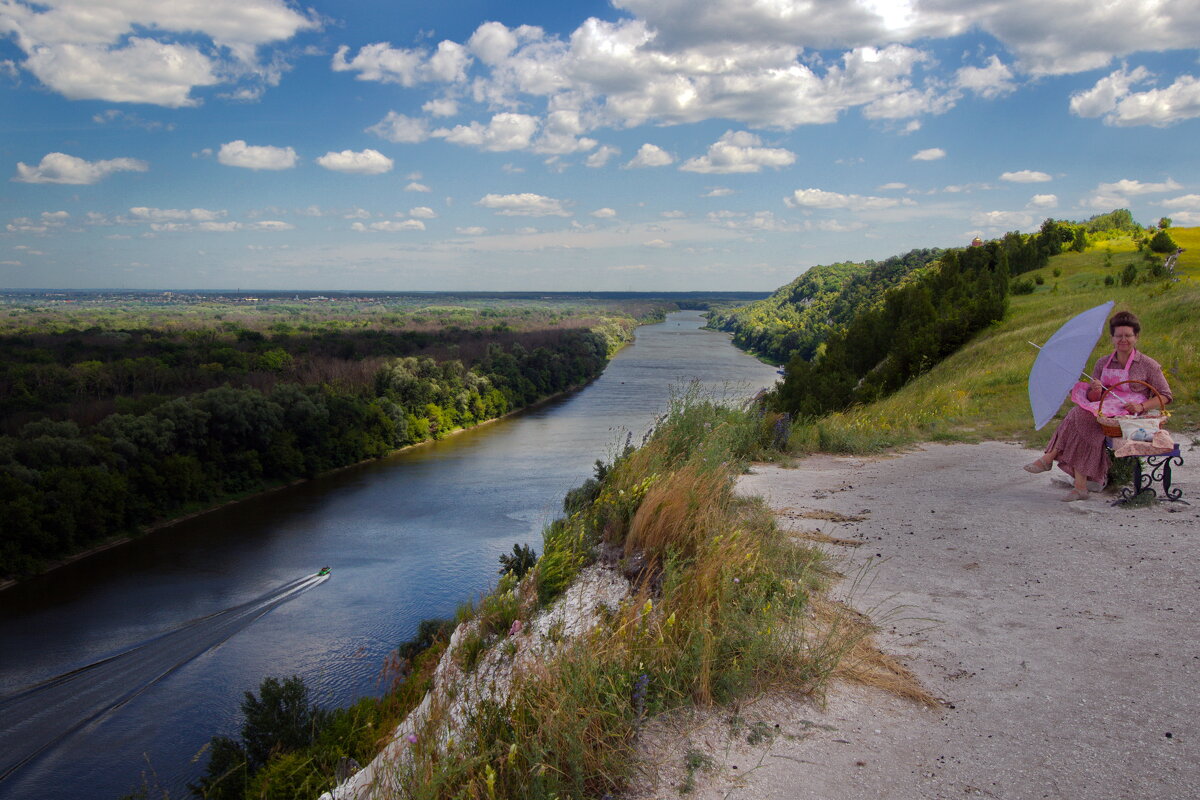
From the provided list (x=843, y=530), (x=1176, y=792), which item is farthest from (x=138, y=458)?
(x=1176, y=792)

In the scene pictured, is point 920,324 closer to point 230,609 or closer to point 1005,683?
point 1005,683

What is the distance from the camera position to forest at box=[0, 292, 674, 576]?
28.5 meters

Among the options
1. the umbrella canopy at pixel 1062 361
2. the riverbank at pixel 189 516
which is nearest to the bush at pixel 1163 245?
the umbrella canopy at pixel 1062 361

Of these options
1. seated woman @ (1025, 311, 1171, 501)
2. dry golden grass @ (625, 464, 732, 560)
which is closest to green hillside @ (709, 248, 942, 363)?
seated woman @ (1025, 311, 1171, 501)

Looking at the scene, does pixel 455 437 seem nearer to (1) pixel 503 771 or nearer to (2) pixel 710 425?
(2) pixel 710 425

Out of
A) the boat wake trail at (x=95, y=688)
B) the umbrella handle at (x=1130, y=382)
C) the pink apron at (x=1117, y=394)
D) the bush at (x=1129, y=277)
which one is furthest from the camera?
the bush at (x=1129, y=277)

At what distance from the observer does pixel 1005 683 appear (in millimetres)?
3695

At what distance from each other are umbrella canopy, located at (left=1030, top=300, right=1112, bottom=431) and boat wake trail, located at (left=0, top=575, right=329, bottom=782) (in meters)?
20.6

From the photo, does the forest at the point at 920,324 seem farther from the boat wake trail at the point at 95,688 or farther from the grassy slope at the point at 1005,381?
the boat wake trail at the point at 95,688

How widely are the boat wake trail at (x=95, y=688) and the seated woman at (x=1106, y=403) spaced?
20.6m

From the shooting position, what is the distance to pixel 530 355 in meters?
75.2

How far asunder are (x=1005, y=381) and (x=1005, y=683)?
11.6 metres

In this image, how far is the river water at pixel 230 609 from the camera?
16.6m

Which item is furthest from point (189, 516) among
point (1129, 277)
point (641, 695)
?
point (1129, 277)
